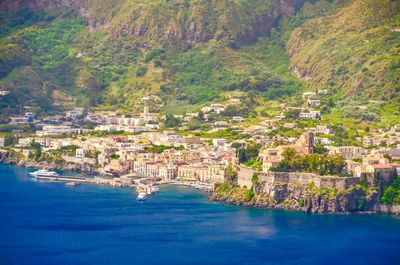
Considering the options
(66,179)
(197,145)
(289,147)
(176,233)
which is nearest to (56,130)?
(197,145)

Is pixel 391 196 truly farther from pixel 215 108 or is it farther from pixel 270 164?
pixel 215 108

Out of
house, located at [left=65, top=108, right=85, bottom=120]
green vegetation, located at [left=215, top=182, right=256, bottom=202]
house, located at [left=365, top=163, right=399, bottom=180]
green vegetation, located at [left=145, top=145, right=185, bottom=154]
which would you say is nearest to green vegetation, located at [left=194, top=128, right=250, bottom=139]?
green vegetation, located at [left=145, top=145, right=185, bottom=154]

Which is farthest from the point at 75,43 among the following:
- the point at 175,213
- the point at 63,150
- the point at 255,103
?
the point at 175,213

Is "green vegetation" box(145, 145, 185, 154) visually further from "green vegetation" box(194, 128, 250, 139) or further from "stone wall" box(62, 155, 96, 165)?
"green vegetation" box(194, 128, 250, 139)

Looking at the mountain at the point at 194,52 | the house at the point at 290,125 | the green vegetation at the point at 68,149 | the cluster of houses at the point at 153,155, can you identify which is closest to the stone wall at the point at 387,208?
the cluster of houses at the point at 153,155

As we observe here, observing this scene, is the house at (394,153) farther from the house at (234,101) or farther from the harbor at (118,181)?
the house at (234,101)
